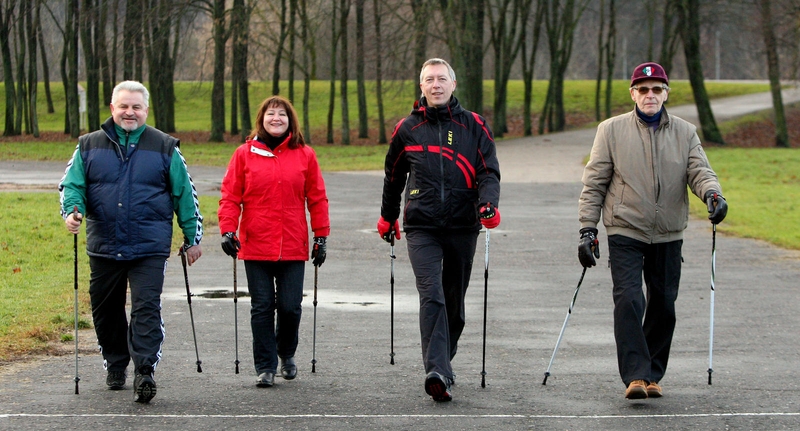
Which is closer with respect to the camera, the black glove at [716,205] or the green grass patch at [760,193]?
the black glove at [716,205]

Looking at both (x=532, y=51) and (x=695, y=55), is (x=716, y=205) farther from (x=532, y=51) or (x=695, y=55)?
(x=532, y=51)

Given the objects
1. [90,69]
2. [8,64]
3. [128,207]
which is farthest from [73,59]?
[128,207]

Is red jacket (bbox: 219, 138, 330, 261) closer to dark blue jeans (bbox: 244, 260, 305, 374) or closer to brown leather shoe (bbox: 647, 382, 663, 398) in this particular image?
dark blue jeans (bbox: 244, 260, 305, 374)

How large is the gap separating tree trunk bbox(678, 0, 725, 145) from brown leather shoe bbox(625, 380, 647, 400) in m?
38.2

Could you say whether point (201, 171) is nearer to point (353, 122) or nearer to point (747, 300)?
point (747, 300)

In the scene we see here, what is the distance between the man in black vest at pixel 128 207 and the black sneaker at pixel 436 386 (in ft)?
5.47

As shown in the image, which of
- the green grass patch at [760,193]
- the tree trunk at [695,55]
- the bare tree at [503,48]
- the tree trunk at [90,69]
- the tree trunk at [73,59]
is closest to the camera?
the green grass patch at [760,193]

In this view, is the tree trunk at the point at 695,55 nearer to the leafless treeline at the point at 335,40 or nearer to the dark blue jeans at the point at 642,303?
the leafless treeline at the point at 335,40

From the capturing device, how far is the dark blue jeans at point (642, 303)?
681 cm

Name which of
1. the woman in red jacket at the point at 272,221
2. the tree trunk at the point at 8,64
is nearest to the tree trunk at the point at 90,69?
the tree trunk at the point at 8,64

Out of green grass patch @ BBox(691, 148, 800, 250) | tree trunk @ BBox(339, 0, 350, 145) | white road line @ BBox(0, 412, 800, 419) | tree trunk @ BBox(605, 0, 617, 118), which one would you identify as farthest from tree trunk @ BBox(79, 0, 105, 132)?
white road line @ BBox(0, 412, 800, 419)

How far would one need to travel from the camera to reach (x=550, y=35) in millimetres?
50125

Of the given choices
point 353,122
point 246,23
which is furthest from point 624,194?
point 353,122

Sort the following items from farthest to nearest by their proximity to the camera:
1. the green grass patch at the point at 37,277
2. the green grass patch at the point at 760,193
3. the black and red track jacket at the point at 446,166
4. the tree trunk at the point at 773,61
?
the tree trunk at the point at 773,61 < the green grass patch at the point at 760,193 < the green grass patch at the point at 37,277 < the black and red track jacket at the point at 446,166
